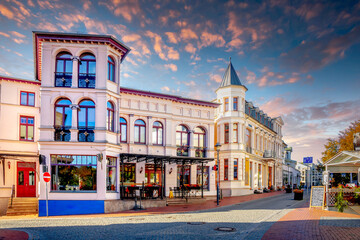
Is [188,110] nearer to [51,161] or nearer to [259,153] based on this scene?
[51,161]

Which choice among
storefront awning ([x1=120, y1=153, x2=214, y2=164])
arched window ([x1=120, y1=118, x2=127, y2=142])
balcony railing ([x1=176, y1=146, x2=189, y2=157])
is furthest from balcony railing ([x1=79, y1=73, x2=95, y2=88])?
balcony railing ([x1=176, y1=146, x2=189, y2=157])

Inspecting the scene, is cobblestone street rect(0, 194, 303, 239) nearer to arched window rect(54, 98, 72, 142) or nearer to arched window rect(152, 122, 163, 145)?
arched window rect(54, 98, 72, 142)

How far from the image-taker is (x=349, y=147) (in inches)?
1393

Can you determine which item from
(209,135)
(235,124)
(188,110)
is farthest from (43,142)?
(235,124)

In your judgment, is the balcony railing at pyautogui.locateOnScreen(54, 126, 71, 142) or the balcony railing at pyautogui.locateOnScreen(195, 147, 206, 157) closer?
the balcony railing at pyautogui.locateOnScreen(54, 126, 71, 142)

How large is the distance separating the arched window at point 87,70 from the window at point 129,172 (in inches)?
317

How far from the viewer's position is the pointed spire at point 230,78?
113 feet

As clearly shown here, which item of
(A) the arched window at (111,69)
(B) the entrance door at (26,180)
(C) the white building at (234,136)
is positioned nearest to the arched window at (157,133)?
(A) the arched window at (111,69)

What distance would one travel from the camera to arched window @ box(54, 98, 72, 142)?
62.3 ft

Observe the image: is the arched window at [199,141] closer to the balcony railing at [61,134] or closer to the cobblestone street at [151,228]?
the balcony railing at [61,134]

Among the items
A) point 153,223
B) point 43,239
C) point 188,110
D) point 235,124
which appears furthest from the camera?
point 235,124

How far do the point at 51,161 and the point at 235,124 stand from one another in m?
21.3

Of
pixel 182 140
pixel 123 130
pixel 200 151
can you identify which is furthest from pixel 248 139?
pixel 123 130

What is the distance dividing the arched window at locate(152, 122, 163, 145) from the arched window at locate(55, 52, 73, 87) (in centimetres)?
919
